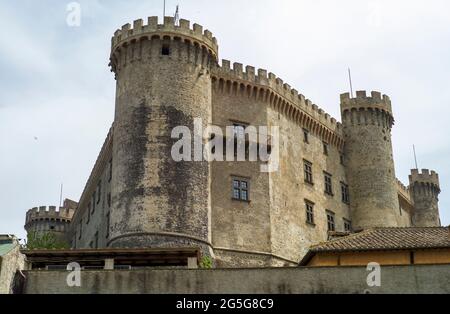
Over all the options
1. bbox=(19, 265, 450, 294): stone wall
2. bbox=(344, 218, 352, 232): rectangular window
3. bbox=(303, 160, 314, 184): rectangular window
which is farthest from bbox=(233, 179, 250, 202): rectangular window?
bbox=(19, 265, 450, 294): stone wall

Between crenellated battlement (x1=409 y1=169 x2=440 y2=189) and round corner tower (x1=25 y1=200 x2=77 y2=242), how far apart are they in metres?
32.5

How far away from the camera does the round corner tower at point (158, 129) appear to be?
122ft

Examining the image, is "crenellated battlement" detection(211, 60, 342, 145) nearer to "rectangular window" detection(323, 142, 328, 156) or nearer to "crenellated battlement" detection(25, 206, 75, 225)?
"rectangular window" detection(323, 142, 328, 156)

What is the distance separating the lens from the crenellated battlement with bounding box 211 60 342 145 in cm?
4462

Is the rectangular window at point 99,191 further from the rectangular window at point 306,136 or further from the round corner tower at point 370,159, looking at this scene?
the round corner tower at point 370,159

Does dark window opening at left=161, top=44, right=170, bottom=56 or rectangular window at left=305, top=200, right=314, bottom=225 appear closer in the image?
dark window opening at left=161, top=44, right=170, bottom=56

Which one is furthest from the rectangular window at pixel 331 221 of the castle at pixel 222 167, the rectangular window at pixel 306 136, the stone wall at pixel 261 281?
the stone wall at pixel 261 281

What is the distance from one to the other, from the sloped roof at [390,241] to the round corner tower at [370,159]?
59.0 ft

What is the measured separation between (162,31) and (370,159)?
20392mm

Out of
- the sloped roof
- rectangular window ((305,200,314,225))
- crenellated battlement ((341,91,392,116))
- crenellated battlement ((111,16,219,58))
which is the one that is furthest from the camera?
crenellated battlement ((341,91,392,116))

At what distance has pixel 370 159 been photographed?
53250 mm

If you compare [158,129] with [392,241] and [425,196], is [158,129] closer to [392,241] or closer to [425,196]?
[392,241]

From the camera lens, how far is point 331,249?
30.7 meters
